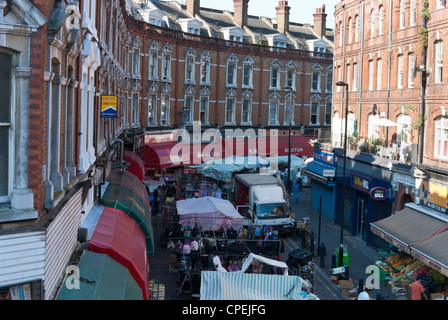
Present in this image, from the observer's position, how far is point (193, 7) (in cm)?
5225

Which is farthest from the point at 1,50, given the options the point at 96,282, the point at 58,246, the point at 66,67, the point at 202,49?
the point at 202,49

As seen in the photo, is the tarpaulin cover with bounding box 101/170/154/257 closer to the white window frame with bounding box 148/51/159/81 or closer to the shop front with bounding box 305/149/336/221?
the shop front with bounding box 305/149/336/221

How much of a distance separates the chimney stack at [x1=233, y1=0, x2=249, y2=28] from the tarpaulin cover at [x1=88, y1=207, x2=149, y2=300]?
43431mm

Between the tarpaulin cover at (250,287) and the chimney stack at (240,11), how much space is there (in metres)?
46.4

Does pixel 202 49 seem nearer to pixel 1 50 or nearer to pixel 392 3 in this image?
pixel 392 3

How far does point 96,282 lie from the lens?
9.30 meters

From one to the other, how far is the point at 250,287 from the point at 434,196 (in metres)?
10.5

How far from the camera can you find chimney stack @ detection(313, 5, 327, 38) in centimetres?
6231

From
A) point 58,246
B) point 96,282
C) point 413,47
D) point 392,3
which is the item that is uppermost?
point 392,3

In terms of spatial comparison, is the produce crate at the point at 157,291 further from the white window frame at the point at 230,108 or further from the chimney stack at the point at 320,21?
the chimney stack at the point at 320,21

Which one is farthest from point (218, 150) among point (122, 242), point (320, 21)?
point (122, 242)

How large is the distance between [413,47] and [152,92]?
25.2 m

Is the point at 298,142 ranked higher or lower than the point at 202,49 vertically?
lower

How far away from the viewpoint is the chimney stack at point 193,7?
171 ft
